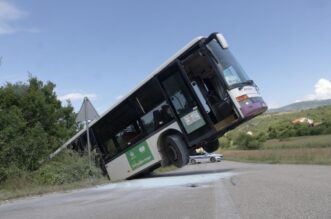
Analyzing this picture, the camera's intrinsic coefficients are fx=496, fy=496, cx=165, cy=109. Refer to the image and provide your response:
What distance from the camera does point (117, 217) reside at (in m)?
7.77

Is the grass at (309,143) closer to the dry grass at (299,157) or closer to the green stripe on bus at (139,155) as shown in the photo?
the dry grass at (299,157)

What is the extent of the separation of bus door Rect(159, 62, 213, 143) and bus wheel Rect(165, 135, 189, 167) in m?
0.40

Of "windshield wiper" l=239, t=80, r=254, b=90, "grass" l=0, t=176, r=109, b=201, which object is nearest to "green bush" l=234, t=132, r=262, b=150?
"windshield wiper" l=239, t=80, r=254, b=90

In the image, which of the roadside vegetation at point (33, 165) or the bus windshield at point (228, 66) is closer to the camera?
the bus windshield at point (228, 66)

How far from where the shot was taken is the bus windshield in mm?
16516

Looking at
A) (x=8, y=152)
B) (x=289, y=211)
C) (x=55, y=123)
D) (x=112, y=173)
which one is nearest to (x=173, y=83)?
(x=112, y=173)

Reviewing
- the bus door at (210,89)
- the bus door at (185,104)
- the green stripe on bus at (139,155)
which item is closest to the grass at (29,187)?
the green stripe on bus at (139,155)

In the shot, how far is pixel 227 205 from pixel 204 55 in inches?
352

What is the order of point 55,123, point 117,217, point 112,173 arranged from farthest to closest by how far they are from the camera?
point 55,123 < point 112,173 < point 117,217

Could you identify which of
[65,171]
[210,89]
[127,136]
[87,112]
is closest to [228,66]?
[210,89]

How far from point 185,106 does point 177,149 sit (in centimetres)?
156

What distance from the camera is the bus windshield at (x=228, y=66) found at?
16516 mm

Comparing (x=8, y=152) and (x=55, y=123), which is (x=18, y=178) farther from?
(x=55, y=123)

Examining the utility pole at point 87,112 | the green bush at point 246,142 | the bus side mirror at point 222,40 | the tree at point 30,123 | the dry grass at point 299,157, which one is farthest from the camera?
the green bush at point 246,142
